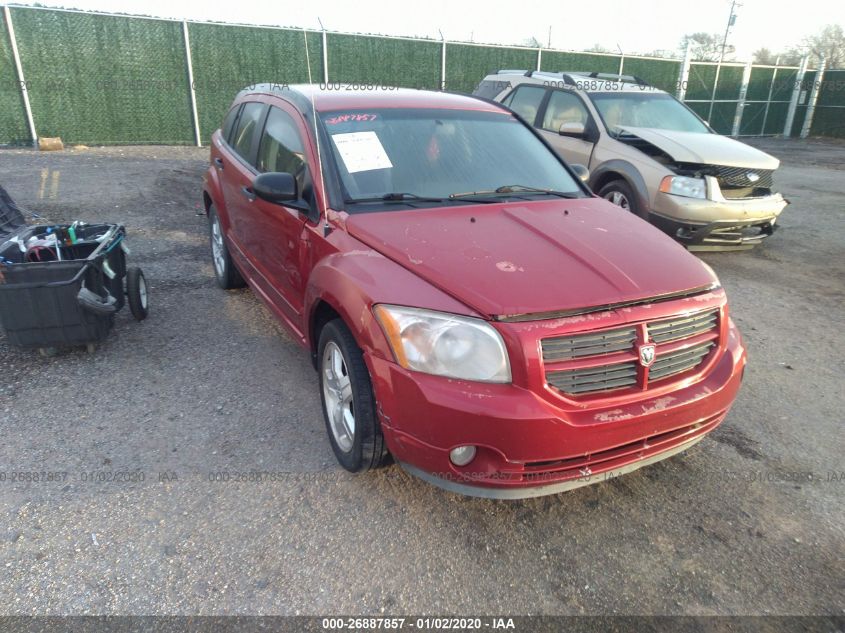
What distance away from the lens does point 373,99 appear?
3773 mm

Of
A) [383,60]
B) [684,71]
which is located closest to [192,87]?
[383,60]

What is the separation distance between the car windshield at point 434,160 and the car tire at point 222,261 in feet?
7.24

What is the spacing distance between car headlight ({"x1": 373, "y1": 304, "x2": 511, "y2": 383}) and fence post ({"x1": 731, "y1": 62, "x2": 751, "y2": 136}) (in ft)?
79.7

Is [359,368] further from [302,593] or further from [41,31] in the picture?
[41,31]

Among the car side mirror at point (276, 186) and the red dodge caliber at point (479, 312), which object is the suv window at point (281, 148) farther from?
the car side mirror at point (276, 186)

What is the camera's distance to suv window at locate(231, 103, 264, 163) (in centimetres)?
451

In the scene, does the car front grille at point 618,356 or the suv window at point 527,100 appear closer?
the car front grille at point 618,356

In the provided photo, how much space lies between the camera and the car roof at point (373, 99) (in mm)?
3662

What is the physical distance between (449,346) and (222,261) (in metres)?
3.74

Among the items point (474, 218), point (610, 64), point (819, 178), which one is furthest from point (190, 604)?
point (610, 64)

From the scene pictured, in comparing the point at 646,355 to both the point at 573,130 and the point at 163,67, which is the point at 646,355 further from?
the point at 163,67

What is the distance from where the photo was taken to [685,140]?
6.87m

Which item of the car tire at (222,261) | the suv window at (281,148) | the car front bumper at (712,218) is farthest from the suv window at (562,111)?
the suv window at (281,148)

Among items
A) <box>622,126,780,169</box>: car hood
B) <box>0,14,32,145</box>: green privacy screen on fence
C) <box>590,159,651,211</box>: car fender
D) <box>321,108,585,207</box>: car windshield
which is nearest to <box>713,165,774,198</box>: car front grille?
<box>622,126,780,169</box>: car hood
